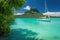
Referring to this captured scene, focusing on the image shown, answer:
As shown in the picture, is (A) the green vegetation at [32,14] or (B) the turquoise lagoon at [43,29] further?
(A) the green vegetation at [32,14]

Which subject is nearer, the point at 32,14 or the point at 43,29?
the point at 43,29

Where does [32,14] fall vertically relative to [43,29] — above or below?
above

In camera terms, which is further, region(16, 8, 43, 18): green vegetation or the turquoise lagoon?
region(16, 8, 43, 18): green vegetation

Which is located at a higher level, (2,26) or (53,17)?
(2,26)

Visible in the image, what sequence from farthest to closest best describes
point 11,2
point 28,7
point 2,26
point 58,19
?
point 58,19
point 28,7
point 2,26
point 11,2

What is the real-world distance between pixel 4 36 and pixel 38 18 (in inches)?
308

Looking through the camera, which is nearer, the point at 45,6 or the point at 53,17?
the point at 45,6

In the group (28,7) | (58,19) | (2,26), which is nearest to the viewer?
(2,26)

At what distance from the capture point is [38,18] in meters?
12.6

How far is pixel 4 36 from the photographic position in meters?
4.99

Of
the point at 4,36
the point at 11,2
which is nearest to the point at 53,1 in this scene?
the point at 4,36

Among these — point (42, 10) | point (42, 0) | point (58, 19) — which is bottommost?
point (58, 19)

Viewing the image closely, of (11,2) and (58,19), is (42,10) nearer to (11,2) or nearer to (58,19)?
(58,19)

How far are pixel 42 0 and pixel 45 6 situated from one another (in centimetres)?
53
